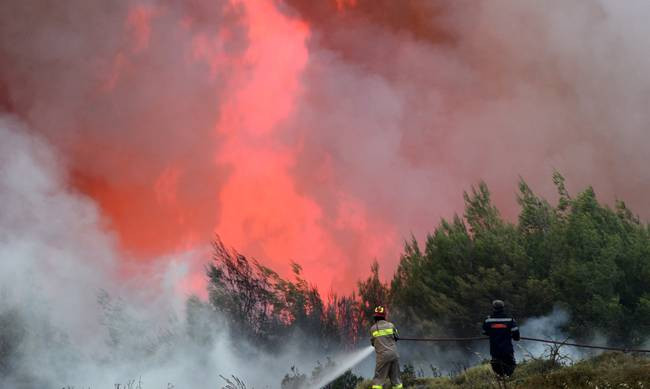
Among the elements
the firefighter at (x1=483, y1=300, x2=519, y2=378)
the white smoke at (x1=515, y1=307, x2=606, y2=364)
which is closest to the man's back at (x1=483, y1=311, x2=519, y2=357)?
the firefighter at (x1=483, y1=300, x2=519, y2=378)

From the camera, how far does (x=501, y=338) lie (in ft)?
42.2

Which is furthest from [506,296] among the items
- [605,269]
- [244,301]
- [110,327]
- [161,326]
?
→ [110,327]

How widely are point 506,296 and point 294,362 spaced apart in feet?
52.6

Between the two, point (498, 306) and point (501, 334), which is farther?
point (498, 306)

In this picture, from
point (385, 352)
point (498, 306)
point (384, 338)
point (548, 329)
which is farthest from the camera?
point (548, 329)

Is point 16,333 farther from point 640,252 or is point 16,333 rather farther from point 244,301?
point 640,252

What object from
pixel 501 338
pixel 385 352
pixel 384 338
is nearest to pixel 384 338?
pixel 384 338

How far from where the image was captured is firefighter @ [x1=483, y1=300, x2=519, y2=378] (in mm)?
12844

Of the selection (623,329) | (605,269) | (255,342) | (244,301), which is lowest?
(623,329)

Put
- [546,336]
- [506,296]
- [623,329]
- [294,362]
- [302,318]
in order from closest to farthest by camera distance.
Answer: [623,329]
[546,336]
[506,296]
[294,362]
[302,318]

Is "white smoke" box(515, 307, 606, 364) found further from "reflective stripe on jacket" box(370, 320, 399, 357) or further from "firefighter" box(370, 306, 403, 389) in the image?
"reflective stripe on jacket" box(370, 320, 399, 357)

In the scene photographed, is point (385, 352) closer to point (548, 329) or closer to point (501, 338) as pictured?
point (501, 338)

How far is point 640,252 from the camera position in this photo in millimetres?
32844

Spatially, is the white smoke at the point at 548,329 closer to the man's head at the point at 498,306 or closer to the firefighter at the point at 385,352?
the man's head at the point at 498,306
